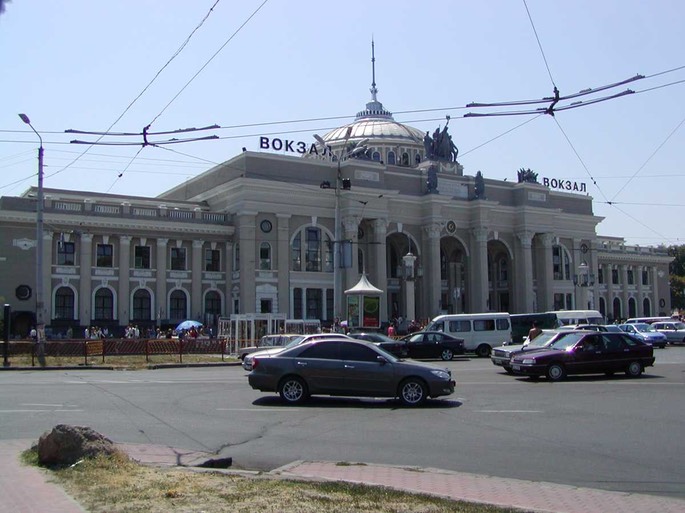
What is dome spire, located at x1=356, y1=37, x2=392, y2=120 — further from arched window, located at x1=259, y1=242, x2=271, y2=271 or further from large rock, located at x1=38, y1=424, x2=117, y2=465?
large rock, located at x1=38, y1=424, x2=117, y2=465

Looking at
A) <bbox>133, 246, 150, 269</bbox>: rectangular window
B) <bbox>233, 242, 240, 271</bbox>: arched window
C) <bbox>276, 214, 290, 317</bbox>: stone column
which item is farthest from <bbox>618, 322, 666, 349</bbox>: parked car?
<bbox>133, 246, 150, 269</bbox>: rectangular window

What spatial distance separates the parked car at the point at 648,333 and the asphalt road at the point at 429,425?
1029 inches

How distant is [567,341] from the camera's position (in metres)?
24.3

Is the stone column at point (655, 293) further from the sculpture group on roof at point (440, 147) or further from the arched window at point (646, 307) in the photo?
the sculpture group on roof at point (440, 147)

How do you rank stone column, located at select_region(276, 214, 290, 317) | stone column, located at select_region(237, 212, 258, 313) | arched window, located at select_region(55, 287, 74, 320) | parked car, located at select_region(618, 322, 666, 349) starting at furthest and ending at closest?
stone column, located at select_region(276, 214, 290, 317) → stone column, located at select_region(237, 212, 258, 313) → arched window, located at select_region(55, 287, 74, 320) → parked car, located at select_region(618, 322, 666, 349)

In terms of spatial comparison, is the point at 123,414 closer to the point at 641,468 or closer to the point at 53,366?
the point at 641,468

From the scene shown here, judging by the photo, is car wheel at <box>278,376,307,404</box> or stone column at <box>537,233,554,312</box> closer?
car wheel at <box>278,376,307,404</box>

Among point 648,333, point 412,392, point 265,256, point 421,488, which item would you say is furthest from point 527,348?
point 265,256

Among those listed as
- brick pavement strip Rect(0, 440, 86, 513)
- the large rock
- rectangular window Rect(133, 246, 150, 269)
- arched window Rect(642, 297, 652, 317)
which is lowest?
brick pavement strip Rect(0, 440, 86, 513)

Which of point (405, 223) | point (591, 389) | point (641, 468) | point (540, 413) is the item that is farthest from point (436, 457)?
point (405, 223)

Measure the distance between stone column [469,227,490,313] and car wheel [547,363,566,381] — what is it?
152ft

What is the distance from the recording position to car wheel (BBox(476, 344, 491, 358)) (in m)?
41.0

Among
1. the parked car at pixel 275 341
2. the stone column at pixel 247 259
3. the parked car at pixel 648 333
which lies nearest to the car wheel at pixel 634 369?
the parked car at pixel 275 341

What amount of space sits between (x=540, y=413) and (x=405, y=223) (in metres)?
52.0
